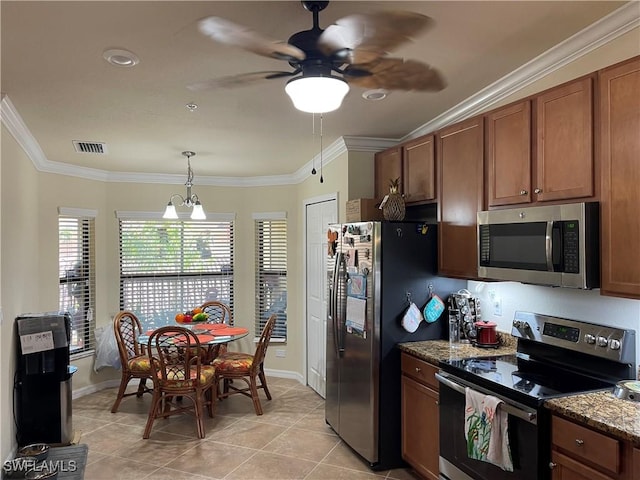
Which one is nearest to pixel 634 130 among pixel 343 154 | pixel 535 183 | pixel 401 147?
pixel 535 183

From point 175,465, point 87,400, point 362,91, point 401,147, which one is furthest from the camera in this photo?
point 87,400

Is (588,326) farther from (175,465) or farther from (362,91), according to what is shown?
(175,465)

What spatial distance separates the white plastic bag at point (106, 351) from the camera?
5270 millimetres

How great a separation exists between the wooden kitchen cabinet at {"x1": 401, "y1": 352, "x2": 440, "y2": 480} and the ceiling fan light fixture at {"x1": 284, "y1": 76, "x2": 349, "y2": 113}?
1761 mm

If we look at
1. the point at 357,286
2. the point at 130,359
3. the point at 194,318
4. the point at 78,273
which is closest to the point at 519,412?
the point at 357,286

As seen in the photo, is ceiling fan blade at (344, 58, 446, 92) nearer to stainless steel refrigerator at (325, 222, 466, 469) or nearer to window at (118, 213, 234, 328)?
stainless steel refrigerator at (325, 222, 466, 469)

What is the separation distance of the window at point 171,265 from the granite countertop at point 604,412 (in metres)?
4.65

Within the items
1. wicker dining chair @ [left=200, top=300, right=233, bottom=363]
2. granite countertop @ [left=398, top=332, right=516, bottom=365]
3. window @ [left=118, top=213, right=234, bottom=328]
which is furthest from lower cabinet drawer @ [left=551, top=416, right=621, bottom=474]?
A: window @ [left=118, top=213, right=234, bottom=328]

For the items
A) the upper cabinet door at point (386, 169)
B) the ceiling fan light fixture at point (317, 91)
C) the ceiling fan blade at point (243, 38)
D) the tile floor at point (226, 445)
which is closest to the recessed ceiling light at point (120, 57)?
the ceiling fan blade at point (243, 38)

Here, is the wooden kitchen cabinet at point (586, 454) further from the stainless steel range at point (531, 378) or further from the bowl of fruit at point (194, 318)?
the bowl of fruit at point (194, 318)

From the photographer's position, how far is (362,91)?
283cm

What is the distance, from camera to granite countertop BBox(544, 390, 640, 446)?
5.42 ft

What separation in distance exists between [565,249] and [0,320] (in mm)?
3232

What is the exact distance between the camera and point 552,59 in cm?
237
